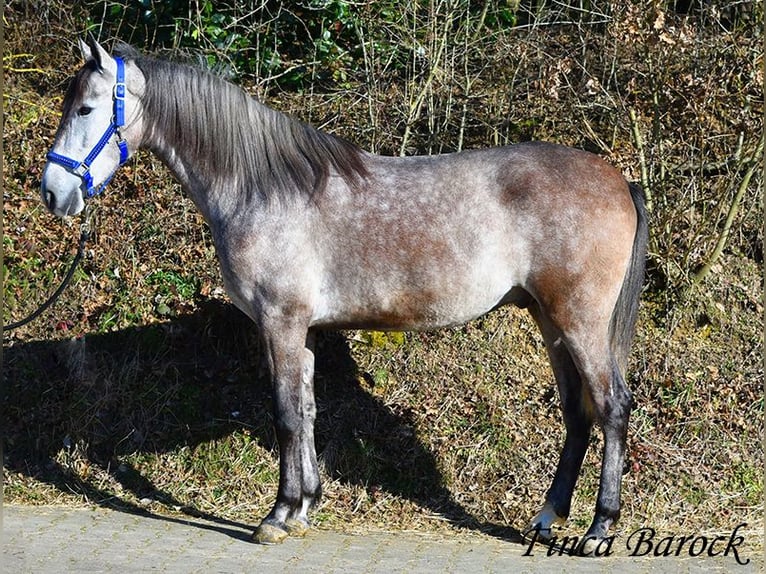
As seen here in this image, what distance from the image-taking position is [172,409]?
6.84 metres

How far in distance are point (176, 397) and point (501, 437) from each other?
228 cm

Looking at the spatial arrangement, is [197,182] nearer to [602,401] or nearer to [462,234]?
[462,234]

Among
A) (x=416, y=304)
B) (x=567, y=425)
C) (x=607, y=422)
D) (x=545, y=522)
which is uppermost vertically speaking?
(x=416, y=304)

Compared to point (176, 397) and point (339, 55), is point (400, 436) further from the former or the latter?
point (339, 55)

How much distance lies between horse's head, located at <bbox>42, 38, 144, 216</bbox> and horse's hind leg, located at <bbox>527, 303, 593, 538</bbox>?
100 inches

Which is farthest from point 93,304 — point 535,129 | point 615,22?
point 615,22

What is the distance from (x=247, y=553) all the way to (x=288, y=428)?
697 mm

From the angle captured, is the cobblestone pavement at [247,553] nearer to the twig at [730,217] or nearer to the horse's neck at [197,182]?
the horse's neck at [197,182]

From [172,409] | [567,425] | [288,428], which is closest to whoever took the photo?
[288,428]

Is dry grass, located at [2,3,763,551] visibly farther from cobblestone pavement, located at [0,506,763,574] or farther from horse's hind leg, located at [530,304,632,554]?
horse's hind leg, located at [530,304,632,554]

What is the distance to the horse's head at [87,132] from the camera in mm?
5270

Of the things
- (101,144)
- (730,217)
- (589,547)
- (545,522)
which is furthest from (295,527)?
(730,217)

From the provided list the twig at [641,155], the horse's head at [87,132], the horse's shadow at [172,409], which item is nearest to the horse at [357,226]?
the horse's head at [87,132]

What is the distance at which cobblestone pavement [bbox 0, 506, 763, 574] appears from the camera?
4.94m
